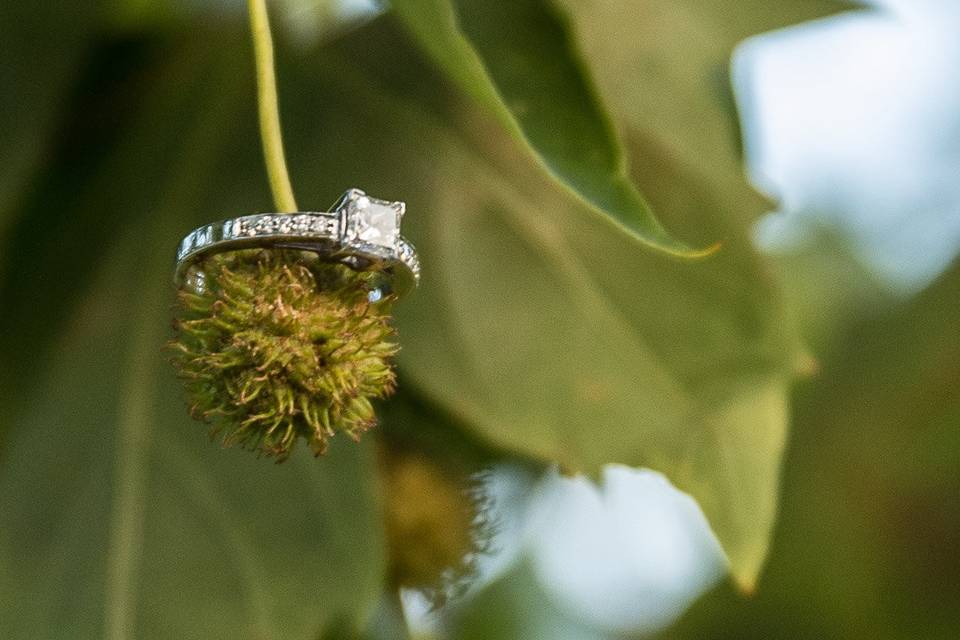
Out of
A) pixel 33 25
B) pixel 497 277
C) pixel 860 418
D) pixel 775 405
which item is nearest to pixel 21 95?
pixel 33 25

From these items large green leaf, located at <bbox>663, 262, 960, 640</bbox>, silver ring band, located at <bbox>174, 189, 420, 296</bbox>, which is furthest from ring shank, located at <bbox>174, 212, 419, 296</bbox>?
large green leaf, located at <bbox>663, 262, 960, 640</bbox>

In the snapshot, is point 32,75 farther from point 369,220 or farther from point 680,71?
point 680,71

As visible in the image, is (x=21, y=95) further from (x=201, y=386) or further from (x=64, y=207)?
(x=201, y=386)

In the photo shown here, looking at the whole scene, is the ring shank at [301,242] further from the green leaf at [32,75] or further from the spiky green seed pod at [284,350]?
the green leaf at [32,75]

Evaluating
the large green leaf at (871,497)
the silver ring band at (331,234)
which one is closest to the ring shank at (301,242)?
the silver ring band at (331,234)

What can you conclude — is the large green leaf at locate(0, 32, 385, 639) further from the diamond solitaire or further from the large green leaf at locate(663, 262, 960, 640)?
the large green leaf at locate(663, 262, 960, 640)
